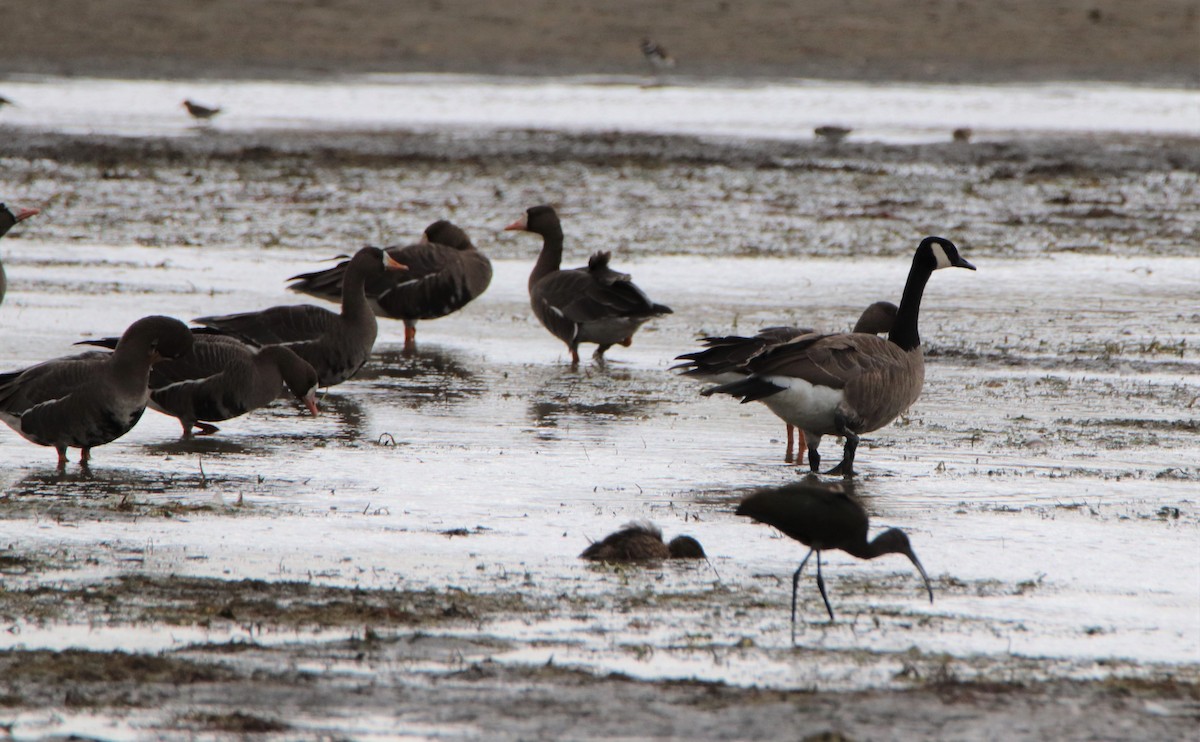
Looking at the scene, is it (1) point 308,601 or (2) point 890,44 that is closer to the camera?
(1) point 308,601

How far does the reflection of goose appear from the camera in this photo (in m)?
5.72

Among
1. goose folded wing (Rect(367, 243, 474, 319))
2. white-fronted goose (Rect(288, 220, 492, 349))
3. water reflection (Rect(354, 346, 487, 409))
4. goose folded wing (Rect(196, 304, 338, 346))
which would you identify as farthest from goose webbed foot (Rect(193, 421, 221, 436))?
goose folded wing (Rect(367, 243, 474, 319))

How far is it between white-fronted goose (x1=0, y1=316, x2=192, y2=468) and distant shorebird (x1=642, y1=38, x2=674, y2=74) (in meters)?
A: 28.4

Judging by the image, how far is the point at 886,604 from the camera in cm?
602

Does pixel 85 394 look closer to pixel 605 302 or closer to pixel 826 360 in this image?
pixel 826 360

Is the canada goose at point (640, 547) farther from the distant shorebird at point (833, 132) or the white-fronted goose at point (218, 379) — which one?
the distant shorebird at point (833, 132)

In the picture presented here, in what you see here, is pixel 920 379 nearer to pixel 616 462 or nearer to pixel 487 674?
pixel 616 462

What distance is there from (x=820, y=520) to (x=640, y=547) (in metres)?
0.99

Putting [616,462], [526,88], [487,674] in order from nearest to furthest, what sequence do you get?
[487,674], [616,462], [526,88]

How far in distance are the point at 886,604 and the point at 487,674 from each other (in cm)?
166

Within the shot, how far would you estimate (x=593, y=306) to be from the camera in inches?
461

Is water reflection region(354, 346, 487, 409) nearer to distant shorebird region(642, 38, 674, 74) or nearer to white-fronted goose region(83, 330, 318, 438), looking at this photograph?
white-fronted goose region(83, 330, 318, 438)

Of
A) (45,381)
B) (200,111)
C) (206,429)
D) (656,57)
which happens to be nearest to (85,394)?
(45,381)

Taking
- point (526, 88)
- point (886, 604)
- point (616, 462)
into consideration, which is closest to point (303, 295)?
point (616, 462)
